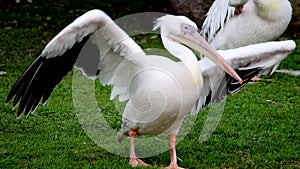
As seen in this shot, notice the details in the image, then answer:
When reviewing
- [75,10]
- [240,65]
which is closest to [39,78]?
[240,65]

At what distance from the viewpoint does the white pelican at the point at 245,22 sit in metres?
8.03

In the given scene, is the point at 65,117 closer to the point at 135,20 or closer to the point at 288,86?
the point at 288,86

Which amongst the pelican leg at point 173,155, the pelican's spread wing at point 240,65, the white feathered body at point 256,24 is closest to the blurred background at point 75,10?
the white feathered body at point 256,24

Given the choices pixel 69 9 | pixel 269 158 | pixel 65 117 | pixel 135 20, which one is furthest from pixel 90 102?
pixel 69 9

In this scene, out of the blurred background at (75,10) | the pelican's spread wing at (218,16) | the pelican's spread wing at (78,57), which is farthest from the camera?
the blurred background at (75,10)

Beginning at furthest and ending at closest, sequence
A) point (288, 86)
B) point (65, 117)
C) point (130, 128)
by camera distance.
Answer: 1. point (288, 86)
2. point (65, 117)
3. point (130, 128)

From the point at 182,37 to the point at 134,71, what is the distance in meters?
0.50

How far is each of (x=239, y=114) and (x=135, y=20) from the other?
533 centimetres

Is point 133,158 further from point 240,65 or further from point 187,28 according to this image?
point 240,65

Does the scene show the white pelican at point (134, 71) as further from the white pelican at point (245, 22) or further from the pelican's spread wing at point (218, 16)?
the pelican's spread wing at point (218, 16)

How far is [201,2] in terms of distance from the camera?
471 inches

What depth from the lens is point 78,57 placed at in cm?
538

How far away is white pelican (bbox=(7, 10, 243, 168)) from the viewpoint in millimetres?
5094

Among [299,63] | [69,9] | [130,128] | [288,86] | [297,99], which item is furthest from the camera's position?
[69,9]
